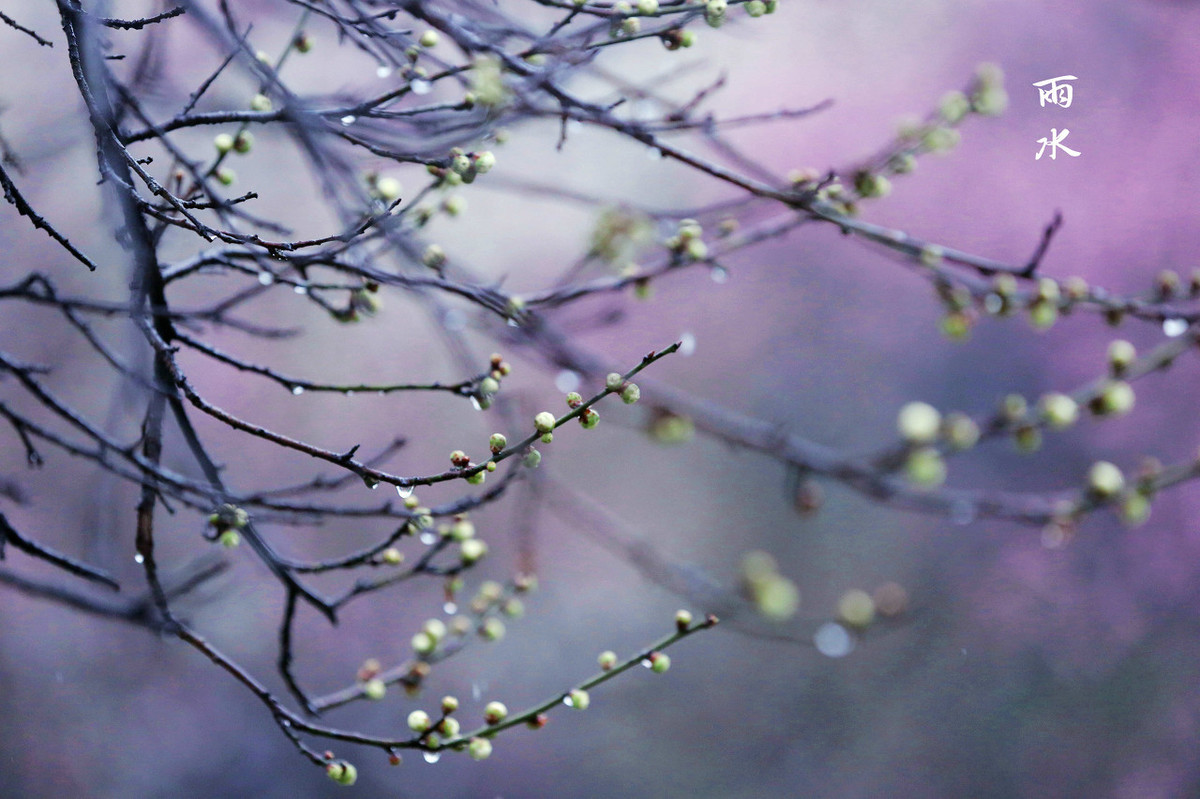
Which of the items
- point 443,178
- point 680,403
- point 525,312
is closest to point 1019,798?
point 680,403

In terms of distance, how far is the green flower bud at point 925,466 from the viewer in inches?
24.8

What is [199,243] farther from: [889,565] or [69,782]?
[889,565]

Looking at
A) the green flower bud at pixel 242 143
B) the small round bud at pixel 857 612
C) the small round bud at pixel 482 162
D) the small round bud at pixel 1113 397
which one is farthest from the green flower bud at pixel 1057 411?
the green flower bud at pixel 242 143

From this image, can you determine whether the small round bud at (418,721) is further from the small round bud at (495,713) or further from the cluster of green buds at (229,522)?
the cluster of green buds at (229,522)

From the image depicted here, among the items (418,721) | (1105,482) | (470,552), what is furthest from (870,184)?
(418,721)

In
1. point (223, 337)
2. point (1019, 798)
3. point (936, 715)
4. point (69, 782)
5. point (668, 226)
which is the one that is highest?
point (668, 226)

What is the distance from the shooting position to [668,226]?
2.90ft

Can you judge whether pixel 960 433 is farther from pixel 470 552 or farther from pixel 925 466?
pixel 470 552

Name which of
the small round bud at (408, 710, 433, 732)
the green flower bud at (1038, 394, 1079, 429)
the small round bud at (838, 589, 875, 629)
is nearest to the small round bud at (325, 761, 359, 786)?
the small round bud at (408, 710, 433, 732)

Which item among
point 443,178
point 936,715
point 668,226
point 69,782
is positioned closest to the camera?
point 443,178

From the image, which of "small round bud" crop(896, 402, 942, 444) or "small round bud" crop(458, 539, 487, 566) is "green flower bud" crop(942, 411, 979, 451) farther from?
"small round bud" crop(458, 539, 487, 566)

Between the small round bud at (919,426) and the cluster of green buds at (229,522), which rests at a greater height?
the cluster of green buds at (229,522)

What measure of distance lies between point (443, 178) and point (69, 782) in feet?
6.12

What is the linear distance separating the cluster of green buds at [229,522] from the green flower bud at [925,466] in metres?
0.49
